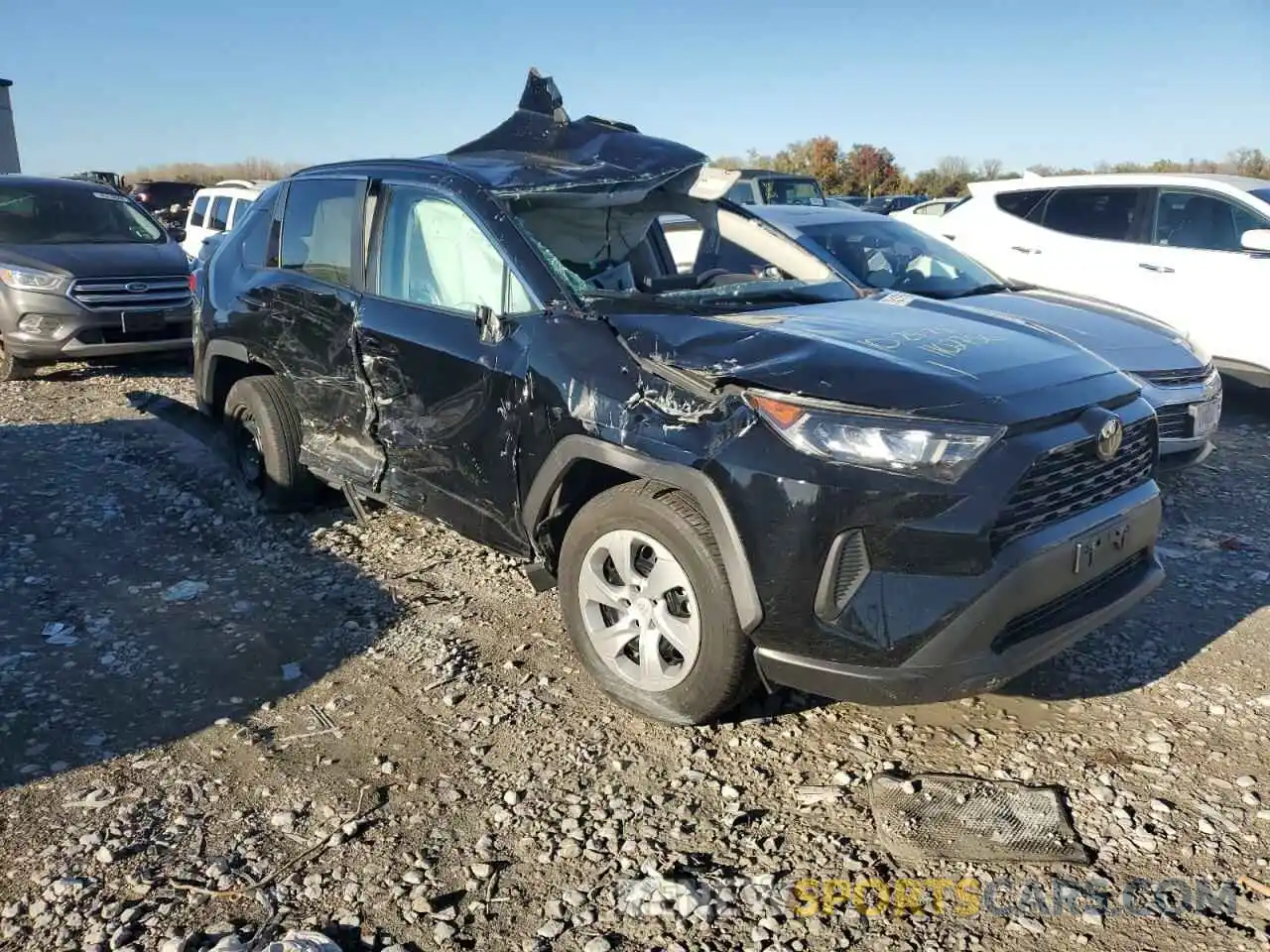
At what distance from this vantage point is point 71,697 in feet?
11.9

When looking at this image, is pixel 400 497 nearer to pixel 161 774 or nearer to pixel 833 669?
pixel 161 774

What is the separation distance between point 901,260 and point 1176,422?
2.13 meters

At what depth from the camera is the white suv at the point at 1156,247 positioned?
24.3 feet

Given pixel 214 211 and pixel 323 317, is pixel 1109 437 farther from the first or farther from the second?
pixel 214 211

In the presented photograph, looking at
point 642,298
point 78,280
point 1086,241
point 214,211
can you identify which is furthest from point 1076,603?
point 214,211

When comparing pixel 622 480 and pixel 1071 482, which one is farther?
pixel 622 480

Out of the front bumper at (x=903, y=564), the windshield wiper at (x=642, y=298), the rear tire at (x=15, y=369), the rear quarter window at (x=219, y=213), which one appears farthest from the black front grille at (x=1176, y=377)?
the rear quarter window at (x=219, y=213)

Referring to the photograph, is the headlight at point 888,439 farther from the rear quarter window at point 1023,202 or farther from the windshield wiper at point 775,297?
the rear quarter window at point 1023,202

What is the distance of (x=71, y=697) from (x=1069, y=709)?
365 centimetres

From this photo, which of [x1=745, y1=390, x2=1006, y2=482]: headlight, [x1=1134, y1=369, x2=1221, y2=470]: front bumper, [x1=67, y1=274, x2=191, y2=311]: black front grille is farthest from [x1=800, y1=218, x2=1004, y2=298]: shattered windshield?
[x1=67, y1=274, x2=191, y2=311]: black front grille

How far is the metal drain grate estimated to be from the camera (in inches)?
110

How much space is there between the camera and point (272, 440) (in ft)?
17.0

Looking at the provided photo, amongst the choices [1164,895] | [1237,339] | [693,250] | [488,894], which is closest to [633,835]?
[488,894]

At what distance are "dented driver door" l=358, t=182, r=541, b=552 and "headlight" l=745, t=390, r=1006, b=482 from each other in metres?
1.18
